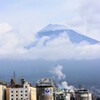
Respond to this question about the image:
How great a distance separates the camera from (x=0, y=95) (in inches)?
7771

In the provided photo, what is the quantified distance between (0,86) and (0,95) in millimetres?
3455

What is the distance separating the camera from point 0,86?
652 feet
